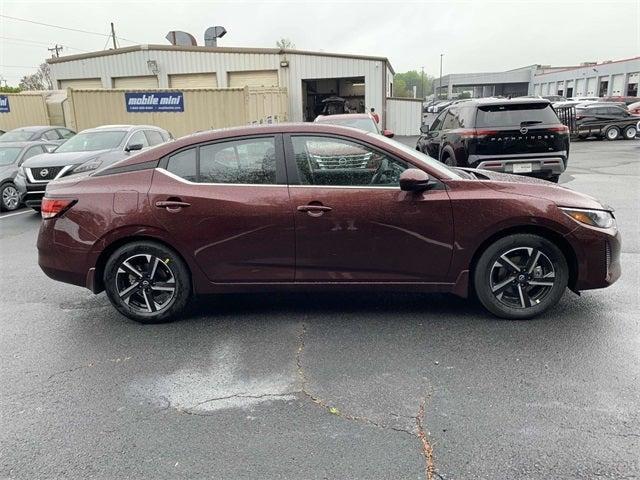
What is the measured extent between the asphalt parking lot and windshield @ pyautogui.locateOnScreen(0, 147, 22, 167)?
7775mm

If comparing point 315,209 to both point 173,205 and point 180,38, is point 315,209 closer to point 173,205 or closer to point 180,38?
point 173,205

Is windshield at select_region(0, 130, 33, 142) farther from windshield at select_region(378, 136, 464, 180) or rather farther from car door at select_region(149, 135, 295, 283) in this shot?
windshield at select_region(378, 136, 464, 180)

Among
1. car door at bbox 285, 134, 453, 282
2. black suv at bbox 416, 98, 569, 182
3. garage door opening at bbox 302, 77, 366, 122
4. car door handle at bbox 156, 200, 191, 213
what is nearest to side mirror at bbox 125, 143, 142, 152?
black suv at bbox 416, 98, 569, 182

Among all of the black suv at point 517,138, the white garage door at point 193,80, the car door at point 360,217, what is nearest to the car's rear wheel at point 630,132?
the black suv at point 517,138

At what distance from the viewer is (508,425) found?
2.76 meters

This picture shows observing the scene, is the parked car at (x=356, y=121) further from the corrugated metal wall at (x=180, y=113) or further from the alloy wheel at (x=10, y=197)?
the corrugated metal wall at (x=180, y=113)

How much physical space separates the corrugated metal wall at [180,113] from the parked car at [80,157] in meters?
7.46

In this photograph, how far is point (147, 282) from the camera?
4.19m

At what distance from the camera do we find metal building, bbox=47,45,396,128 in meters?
24.9

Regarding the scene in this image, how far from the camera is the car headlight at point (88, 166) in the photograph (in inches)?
368

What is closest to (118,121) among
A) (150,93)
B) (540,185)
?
(150,93)

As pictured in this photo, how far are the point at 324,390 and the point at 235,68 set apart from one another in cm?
2430

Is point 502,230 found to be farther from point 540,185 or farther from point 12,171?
point 12,171

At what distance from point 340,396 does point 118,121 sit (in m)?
18.4
